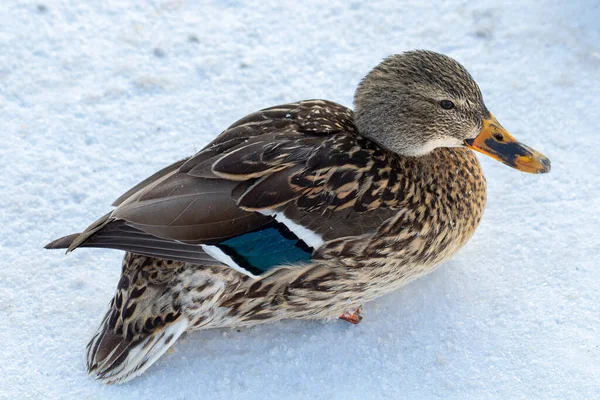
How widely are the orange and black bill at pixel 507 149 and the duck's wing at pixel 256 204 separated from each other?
0.49m

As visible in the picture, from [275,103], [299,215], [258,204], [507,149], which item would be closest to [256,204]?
[258,204]

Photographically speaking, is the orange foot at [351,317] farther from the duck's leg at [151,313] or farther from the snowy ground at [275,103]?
the duck's leg at [151,313]

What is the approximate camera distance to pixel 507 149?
11.5 ft

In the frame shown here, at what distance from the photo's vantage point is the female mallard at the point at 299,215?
3104 millimetres

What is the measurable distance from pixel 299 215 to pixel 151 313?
2.35 feet

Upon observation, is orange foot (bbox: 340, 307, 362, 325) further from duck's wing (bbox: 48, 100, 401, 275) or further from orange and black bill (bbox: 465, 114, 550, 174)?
orange and black bill (bbox: 465, 114, 550, 174)

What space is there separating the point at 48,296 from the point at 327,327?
126cm

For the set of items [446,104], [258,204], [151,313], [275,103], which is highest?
[446,104]

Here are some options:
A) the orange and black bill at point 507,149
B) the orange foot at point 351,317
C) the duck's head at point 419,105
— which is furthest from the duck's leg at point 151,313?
the orange and black bill at point 507,149

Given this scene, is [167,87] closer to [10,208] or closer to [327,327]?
[10,208]

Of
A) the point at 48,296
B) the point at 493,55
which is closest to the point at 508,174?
the point at 493,55

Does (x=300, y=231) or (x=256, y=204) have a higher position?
(x=256, y=204)

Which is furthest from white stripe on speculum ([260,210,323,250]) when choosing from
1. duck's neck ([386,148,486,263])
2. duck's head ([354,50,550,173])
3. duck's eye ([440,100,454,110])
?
duck's eye ([440,100,454,110])

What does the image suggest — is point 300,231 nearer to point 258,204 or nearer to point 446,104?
point 258,204
